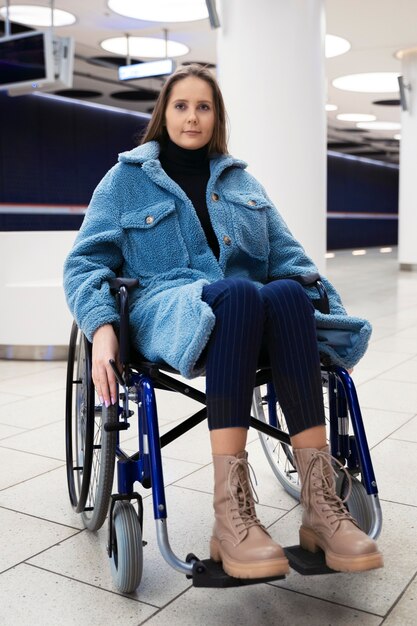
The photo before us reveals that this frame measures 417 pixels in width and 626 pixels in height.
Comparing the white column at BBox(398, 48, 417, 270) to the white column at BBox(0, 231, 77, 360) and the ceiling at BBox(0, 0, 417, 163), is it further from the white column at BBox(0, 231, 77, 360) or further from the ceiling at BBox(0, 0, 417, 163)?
the white column at BBox(0, 231, 77, 360)

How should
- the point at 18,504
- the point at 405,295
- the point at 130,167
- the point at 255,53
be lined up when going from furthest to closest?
1. the point at 405,295
2. the point at 255,53
3. the point at 18,504
4. the point at 130,167

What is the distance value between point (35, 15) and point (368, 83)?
6.63 m

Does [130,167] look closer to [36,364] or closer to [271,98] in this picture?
[36,364]

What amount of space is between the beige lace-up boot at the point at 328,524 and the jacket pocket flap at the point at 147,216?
657mm

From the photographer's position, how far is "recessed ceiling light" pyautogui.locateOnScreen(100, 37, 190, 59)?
9.81m

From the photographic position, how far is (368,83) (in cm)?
1295

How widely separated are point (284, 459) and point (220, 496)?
90 centimetres

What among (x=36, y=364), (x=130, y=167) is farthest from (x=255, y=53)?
(x=130, y=167)

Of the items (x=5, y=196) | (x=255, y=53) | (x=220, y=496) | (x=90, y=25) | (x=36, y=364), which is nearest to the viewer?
(x=220, y=496)

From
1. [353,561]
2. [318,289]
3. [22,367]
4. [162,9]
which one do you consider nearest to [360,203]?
[162,9]

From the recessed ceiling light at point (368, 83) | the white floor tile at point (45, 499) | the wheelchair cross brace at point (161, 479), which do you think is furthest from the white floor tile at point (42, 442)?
the recessed ceiling light at point (368, 83)

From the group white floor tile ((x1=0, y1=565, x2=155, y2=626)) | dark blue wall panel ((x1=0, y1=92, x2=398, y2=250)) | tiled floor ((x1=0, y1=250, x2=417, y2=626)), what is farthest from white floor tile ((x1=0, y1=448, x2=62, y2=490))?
dark blue wall panel ((x1=0, y1=92, x2=398, y2=250))

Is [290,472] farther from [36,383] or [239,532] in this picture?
[36,383]

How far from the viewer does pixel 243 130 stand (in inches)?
198
